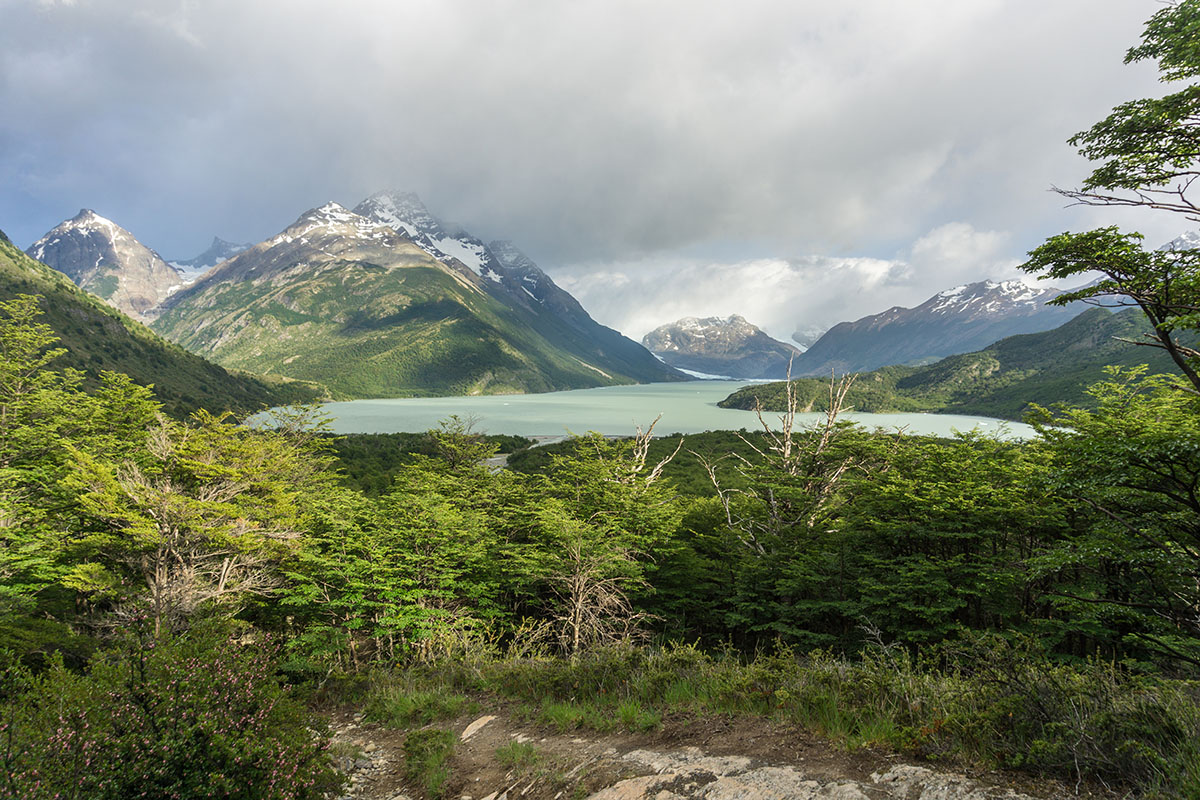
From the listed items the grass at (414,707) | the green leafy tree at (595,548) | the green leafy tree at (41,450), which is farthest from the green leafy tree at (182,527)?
the green leafy tree at (595,548)

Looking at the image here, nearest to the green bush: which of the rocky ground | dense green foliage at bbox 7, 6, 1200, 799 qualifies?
dense green foliage at bbox 7, 6, 1200, 799

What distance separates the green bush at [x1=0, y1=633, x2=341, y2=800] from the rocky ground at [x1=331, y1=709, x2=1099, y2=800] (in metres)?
1.47

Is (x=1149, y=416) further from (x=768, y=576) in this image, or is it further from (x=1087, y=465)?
(x=768, y=576)

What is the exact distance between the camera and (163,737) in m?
3.93

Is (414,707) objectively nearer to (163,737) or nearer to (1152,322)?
(163,737)

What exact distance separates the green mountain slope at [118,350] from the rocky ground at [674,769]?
308ft

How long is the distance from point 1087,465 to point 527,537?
15.1m

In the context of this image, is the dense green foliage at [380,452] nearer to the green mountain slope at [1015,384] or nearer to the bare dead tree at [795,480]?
the bare dead tree at [795,480]

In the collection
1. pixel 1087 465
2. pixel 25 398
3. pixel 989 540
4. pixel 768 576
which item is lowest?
pixel 768 576

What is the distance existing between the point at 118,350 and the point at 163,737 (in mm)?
149872

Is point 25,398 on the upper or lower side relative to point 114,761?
upper

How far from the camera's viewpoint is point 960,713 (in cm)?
460

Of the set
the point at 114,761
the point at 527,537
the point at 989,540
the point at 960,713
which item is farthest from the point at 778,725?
the point at 527,537

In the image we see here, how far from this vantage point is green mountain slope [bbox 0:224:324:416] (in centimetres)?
9644
